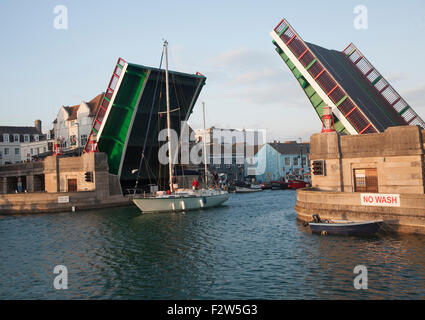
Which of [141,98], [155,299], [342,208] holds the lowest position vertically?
[155,299]

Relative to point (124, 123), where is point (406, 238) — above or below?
below

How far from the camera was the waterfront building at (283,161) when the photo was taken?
94.1 metres

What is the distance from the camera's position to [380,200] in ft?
71.1

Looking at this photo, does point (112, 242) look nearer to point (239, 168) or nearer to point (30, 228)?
point (30, 228)

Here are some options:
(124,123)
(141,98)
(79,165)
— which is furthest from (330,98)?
(79,165)

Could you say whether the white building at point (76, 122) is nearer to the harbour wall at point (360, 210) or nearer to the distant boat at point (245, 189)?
the distant boat at point (245, 189)

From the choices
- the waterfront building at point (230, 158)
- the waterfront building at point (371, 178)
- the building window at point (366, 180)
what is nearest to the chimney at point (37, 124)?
the waterfront building at point (230, 158)

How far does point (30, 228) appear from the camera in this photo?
31.1 m

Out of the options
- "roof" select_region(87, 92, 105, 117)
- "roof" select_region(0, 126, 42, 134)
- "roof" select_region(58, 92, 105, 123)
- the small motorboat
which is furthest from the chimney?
the small motorboat

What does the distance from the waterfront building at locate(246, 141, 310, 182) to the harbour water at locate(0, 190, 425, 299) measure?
66.1 metres

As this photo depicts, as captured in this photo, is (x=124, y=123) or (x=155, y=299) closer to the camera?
(x=155, y=299)
